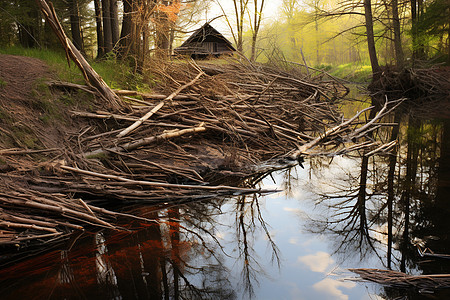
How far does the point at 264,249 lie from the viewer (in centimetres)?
356

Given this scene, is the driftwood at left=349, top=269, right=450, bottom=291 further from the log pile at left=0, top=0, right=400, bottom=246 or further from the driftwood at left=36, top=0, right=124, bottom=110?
the driftwood at left=36, top=0, right=124, bottom=110

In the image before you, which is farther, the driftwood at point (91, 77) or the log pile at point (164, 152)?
the driftwood at point (91, 77)

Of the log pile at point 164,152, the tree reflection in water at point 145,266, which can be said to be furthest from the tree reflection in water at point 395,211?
the log pile at point 164,152

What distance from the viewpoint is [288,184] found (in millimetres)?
5500

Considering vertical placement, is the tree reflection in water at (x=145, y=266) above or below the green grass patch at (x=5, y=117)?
below

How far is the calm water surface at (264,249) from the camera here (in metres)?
2.87

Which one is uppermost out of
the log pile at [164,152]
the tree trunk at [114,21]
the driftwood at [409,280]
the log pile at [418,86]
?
the tree trunk at [114,21]

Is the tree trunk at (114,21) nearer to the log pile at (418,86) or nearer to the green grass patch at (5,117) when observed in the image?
the green grass patch at (5,117)

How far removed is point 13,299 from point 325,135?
6.00 metres

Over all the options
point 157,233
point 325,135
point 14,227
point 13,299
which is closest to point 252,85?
point 325,135

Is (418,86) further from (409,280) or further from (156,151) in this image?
(409,280)

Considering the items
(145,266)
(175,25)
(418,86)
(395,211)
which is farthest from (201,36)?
(418,86)

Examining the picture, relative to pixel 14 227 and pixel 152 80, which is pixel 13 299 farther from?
pixel 152 80

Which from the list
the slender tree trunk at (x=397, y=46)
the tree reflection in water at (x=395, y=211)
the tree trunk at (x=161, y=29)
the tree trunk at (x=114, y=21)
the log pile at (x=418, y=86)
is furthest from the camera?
the slender tree trunk at (x=397, y=46)
